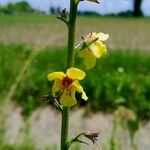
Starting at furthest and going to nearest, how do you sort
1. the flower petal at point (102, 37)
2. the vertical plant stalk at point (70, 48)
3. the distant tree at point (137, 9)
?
the distant tree at point (137, 9) < the flower petal at point (102, 37) < the vertical plant stalk at point (70, 48)

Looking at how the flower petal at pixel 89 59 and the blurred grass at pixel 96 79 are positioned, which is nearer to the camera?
the flower petal at pixel 89 59

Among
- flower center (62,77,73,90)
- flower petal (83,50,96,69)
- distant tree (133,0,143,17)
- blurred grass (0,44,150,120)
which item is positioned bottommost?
distant tree (133,0,143,17)

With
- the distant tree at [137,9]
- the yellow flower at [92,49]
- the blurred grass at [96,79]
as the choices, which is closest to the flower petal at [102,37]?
the yellow flower at [92,49]

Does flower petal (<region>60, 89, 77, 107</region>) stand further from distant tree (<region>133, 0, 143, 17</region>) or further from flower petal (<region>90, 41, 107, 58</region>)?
distant tree (<region>133, 0, 143, 17</region>)

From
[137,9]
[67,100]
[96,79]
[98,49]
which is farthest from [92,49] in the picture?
[137,9]

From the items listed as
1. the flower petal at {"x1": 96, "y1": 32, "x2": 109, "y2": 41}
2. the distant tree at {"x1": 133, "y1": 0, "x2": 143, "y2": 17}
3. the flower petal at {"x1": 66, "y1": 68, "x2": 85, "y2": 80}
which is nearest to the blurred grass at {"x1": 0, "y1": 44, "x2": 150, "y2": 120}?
the flower petal at {"x1": 96, "y1": 32, "x2": 109, "y2": 41}

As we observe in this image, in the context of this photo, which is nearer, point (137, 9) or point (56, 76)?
point (56, 76)

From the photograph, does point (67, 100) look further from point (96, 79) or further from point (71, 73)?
point (96, 79)

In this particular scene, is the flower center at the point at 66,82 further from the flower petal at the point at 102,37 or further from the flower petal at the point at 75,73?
the flower petal at the point at 102,37
